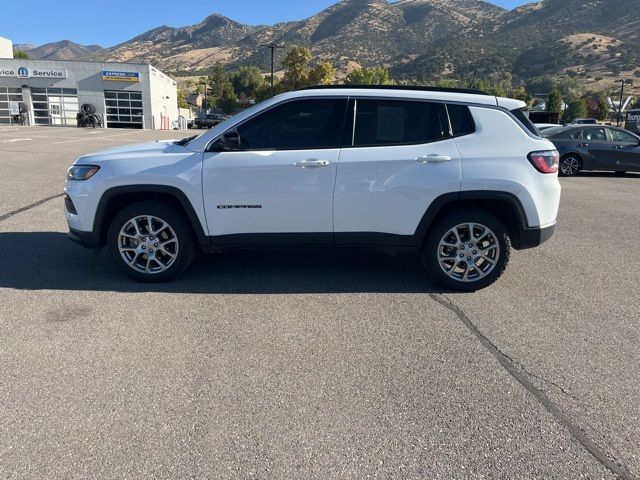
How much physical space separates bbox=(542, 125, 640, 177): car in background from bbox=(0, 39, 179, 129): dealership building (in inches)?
1720

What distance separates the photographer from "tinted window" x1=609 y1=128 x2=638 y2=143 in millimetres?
14719

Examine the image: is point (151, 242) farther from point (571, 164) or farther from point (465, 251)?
point (571, 164)

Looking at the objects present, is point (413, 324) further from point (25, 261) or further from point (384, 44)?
point (384, 44)

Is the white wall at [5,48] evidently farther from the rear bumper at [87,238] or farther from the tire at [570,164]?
the rear bumper at [87,238]

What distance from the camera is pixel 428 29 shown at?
13975cm

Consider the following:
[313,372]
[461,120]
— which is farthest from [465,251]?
[313,372]

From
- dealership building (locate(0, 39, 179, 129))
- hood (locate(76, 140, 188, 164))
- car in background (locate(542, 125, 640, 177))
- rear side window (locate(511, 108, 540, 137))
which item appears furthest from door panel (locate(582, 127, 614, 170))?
dealership building (locate(0, 39, 179, 129))

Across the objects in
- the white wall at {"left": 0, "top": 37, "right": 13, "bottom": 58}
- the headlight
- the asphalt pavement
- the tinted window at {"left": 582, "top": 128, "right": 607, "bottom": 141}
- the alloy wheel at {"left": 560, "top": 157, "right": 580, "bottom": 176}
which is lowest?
the asphalt pavement

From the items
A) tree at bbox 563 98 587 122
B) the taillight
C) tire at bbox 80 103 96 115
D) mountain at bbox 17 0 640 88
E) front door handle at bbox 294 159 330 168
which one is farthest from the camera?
mountain at bbox 17 0 640 88

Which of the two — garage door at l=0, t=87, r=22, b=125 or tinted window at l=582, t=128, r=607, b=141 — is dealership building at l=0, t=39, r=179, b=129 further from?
tinted window at l=582, t=128, r=607, b=141

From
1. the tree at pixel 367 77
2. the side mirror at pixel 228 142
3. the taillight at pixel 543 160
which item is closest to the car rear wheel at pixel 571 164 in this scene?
the taillight at pixel 543 160

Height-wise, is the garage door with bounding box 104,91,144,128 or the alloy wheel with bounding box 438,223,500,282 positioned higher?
the garage door with bounding box 104,91,144,128

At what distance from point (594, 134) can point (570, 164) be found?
106cm

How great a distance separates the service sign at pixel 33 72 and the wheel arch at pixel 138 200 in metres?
50.2
